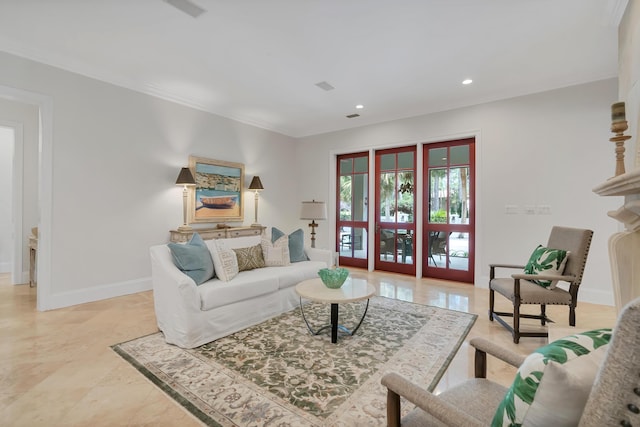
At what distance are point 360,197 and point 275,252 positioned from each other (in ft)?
8.71

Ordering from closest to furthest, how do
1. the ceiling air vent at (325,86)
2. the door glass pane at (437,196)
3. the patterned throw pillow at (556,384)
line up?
the patterned throw pillow at (556,384) → the ceiling air vent at (325,86) → the door glass pane at (437,196)

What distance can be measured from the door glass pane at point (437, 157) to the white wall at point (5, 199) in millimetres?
7234

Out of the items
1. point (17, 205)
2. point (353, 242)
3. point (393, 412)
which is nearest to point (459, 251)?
point (353, 242)

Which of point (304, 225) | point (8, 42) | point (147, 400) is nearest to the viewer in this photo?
point (147, 400)

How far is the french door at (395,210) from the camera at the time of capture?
16.9 feet

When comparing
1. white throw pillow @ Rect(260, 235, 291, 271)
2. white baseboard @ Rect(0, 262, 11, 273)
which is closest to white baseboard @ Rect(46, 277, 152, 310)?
white throw pillow @ Rect(260, 235, 291, 271)

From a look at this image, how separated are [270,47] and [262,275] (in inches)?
94.1

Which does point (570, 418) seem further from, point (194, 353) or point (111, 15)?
point (111, 15)

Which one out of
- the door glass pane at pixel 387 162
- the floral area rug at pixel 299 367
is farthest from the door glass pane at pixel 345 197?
the floral area rug at pixel 299 367

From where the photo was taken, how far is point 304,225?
20.8ft

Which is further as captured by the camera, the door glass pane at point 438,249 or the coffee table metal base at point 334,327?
the door glass pane at point 438,249

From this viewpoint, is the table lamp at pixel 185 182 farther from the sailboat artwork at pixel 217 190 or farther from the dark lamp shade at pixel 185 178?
the sailboat artwork at pixel 217 190

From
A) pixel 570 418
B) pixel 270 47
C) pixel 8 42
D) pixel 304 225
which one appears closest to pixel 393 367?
pixel 570 418

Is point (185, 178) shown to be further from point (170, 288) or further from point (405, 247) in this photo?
point (405, 247)
